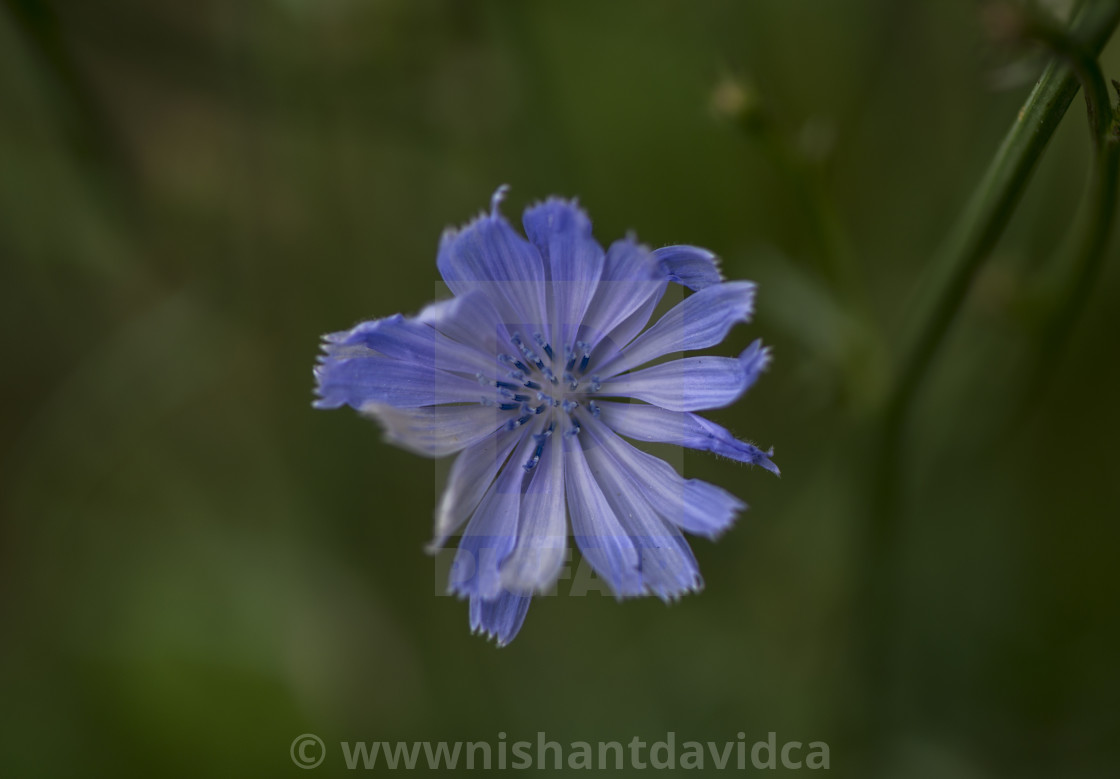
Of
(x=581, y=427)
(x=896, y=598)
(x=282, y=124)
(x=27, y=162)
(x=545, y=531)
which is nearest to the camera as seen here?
(x=545, y=531)

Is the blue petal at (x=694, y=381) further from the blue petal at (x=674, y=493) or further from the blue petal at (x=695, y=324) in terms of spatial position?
the blue petal at (x=674, y=493)

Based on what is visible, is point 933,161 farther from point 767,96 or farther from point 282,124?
point 282,124

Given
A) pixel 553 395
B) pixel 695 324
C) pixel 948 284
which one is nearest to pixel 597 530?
pixel 553 395

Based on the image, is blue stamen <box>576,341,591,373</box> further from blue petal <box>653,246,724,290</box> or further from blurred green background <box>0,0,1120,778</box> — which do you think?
blurred green background <box>0,0,1120,778</box>

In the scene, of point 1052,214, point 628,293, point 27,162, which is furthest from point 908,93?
point 27,162

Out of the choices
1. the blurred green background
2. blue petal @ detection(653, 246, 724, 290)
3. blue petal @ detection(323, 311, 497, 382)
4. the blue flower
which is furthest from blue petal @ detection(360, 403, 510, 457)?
the blurred green background

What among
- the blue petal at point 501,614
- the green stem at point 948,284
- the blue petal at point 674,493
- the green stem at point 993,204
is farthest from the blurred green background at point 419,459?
the blue petal at point 501,614
